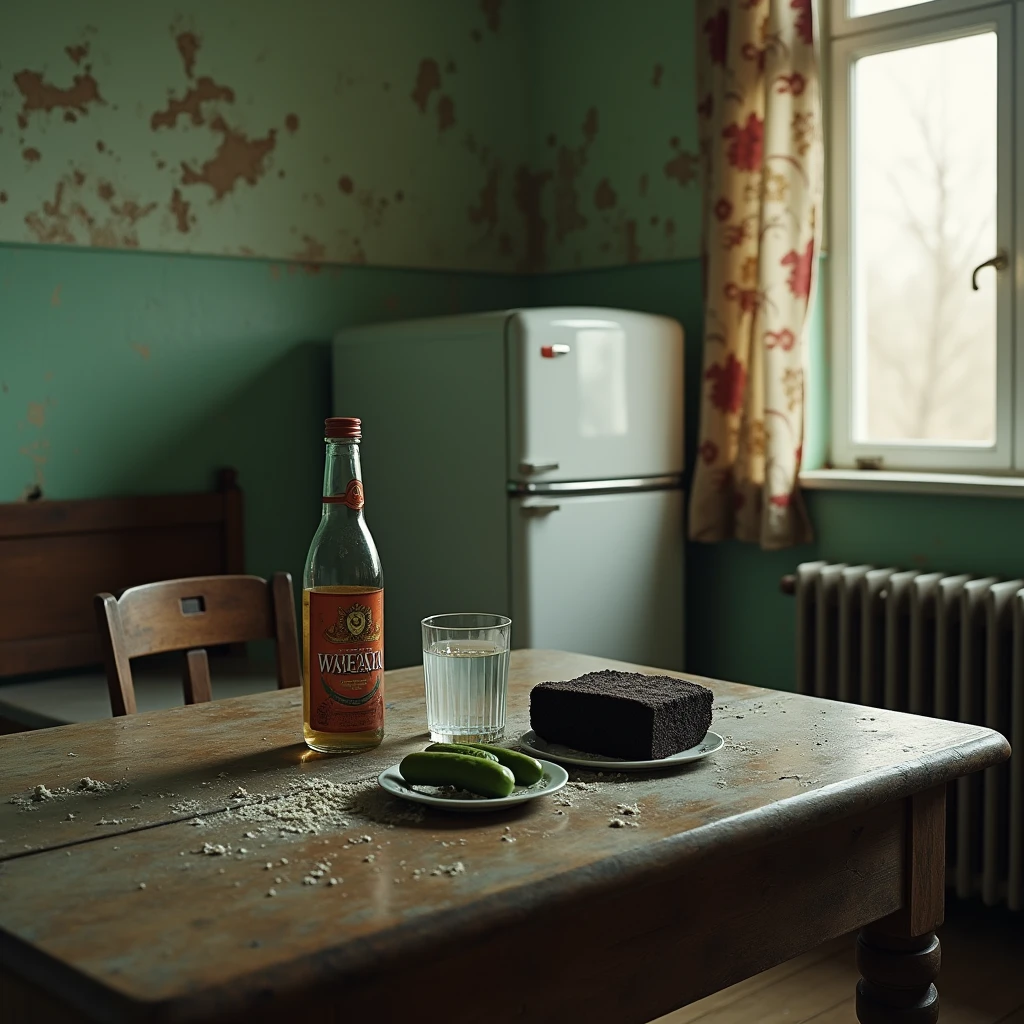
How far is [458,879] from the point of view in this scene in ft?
3.27

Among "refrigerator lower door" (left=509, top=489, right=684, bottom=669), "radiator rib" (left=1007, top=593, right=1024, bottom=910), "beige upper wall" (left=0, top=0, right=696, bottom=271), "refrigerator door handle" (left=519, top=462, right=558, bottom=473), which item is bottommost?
"radiator rib" (left=1007, top=593, right=1024, bottom=910)

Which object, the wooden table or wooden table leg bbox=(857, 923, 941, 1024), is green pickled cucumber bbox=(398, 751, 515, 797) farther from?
wooden table leg bbox=(857, 923, 941, 1024)

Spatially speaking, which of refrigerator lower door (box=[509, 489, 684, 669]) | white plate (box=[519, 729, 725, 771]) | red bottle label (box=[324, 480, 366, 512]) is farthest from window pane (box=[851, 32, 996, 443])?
red bottle label (box=[324, 480, 366, 512])

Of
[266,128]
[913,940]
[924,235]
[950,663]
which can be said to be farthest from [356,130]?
[913,940]

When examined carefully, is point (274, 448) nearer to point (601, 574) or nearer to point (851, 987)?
point (601, 574)

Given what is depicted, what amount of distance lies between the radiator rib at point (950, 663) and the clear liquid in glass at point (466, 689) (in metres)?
1.62

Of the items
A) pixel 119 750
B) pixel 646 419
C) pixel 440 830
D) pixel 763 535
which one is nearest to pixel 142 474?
pixel 646 419

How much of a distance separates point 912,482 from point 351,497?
1.99 metres

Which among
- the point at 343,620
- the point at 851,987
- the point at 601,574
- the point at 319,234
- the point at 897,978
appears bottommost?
the point at 851,987

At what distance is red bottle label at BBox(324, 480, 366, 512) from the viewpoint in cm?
135

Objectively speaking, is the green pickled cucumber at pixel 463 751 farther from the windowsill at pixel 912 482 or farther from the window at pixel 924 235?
the window at pixel 924 235

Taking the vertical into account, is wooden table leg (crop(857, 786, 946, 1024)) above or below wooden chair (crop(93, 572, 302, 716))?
below

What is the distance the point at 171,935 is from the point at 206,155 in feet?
8.92

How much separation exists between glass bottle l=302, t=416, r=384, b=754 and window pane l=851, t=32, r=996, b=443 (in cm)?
216
